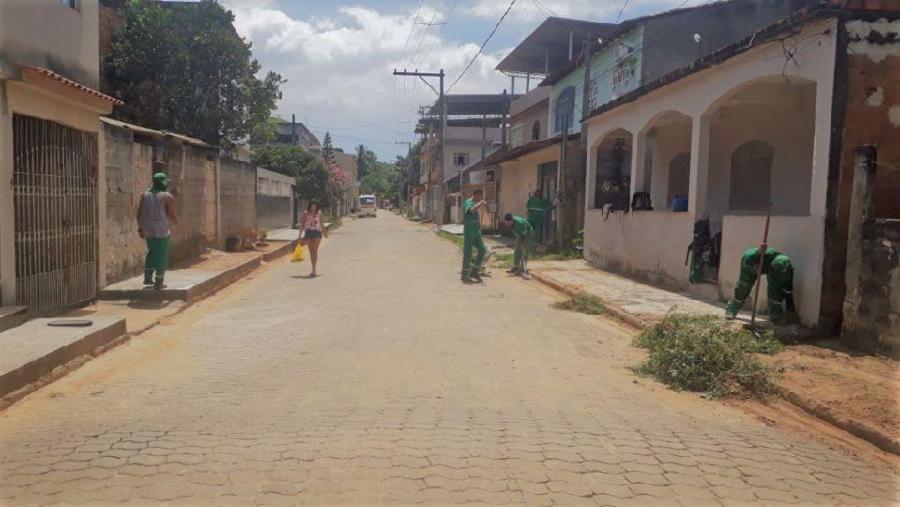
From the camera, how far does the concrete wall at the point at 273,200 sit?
25.0 meters

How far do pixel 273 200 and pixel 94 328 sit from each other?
72.7 ft

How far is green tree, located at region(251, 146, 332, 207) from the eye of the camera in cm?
3688

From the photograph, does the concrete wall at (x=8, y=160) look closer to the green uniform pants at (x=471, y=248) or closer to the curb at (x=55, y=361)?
the curb at (x=55, y=361)

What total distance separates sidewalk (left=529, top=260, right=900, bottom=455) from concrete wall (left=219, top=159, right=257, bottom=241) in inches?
458

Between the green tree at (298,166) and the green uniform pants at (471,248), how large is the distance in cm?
2434

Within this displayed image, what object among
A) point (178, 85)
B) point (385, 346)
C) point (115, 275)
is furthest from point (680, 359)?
point (178, 85)

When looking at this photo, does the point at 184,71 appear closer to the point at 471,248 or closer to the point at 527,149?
the point at 527,149

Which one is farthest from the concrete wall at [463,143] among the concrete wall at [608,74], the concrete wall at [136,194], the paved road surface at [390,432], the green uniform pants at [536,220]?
the paved road surface at [390,432]

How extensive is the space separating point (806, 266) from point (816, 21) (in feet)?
9.42

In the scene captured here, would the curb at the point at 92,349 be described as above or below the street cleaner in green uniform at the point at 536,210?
below

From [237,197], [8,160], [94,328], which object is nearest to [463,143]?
[237,197]

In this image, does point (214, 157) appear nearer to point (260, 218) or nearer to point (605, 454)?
point (260, 218)

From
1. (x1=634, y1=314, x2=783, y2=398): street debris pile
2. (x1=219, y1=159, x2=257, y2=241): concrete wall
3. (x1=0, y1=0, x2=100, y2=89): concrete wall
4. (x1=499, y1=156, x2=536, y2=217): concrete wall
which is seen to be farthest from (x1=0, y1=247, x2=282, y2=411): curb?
(x1=499, y1=156, x2=536, y2=217): concrete wall

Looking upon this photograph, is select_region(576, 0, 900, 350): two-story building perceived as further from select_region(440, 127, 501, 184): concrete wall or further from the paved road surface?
select_region(440, 127, 501, 184): concrete wall
